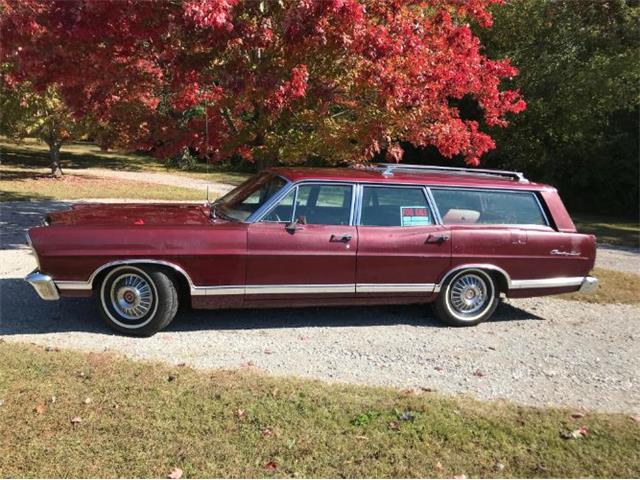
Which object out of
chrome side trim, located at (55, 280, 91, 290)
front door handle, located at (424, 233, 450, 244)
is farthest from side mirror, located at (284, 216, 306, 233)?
chrome side trim, located at (55, 280, 91, 290)

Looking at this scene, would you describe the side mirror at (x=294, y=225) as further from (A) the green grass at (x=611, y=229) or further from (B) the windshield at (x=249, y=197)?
(A) the green grass at (x=611, y=229)

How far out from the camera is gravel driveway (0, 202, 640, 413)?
466 centimetres

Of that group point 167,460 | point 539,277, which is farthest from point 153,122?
point 167,460

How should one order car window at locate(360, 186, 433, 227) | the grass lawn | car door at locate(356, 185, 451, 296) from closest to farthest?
car door at locate(356, 185, 451, 296), car window at locate(360, 186, 433, 227), the grass lawn

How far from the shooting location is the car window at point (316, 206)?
5574 millimetres

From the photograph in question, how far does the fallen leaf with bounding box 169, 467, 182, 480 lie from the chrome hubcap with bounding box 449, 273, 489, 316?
3.55m

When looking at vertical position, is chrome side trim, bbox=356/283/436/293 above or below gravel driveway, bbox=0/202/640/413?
above

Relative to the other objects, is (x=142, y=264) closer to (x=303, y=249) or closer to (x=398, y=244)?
(x=303, y=249)

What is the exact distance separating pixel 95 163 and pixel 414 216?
23.9 metres

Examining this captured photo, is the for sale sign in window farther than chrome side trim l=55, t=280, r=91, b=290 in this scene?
Yes

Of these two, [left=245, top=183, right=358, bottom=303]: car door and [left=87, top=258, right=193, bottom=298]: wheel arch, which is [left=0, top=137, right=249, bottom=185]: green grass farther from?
[left=87, top=258, right=193, bottom=298]: wheel arch

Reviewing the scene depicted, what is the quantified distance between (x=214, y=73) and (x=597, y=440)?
18.8ft

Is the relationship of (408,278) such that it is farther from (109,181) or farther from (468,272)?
(109,181)

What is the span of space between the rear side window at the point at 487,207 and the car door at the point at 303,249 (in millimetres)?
1006
